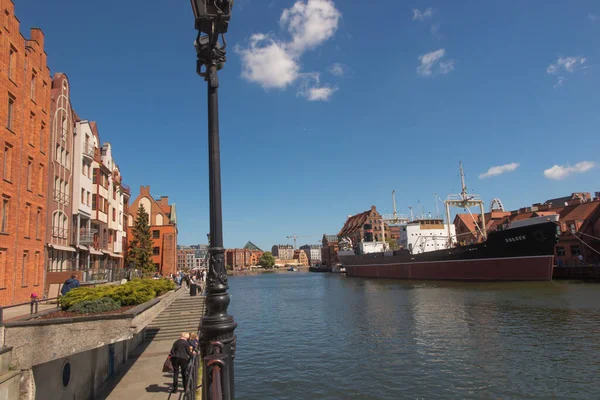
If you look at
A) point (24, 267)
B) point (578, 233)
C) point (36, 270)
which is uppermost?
point (578, 233)

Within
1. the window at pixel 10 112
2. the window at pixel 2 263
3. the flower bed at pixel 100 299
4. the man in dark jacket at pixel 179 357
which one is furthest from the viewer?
the window at pixel 10 112

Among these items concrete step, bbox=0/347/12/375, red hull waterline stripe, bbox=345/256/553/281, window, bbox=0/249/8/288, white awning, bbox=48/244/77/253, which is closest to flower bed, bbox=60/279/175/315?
concrete step, bbox=0/347/12/375

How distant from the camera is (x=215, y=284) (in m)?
4.95

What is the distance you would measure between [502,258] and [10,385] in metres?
51.4

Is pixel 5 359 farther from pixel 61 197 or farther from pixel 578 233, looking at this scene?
pixel 578 233

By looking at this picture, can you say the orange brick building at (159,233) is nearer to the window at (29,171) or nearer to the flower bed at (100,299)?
the window at (29,171)

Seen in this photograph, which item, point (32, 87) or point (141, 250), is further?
point (141, 250)

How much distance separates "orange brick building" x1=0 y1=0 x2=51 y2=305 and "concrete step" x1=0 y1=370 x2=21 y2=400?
1072 cm

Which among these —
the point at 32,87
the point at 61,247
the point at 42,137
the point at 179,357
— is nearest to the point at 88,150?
the point at 42,137

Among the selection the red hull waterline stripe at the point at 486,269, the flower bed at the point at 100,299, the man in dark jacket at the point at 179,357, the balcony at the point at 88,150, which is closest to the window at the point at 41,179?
the balcony at the point at 88,150

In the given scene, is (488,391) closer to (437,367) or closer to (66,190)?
(437,367)

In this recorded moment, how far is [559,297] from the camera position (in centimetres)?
3231

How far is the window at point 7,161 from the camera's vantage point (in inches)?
710

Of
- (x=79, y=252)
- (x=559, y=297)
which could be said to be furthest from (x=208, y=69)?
(x=559, y=297)
